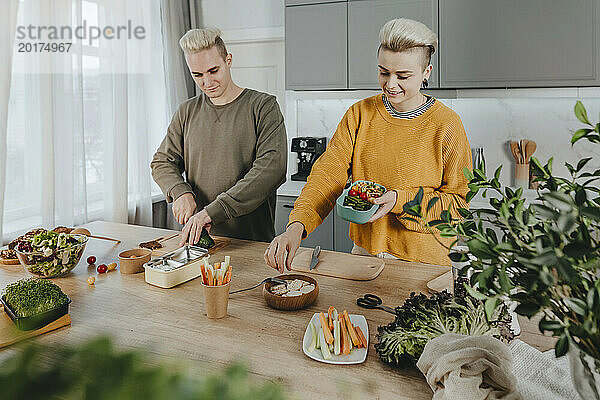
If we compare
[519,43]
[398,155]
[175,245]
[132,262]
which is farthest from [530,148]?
[132,262]

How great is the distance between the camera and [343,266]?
184cm

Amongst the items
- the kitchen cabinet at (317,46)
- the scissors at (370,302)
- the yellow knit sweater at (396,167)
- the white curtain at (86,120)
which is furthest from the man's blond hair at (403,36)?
the white curtain at (86,120)

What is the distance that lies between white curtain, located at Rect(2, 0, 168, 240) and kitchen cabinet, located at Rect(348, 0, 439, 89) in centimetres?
151

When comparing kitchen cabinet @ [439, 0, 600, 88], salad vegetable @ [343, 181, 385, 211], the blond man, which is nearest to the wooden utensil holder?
kitchen cabinet @ [439, 0, 600, 88]

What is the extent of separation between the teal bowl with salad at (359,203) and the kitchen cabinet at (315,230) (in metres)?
1.82

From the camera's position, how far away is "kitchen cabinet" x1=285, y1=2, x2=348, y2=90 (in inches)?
147

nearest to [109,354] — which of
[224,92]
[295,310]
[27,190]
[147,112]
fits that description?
[295,310]

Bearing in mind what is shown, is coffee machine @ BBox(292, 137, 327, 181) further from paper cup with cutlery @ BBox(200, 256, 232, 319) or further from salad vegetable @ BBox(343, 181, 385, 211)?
paper cup with cutlery @ BBox(200, 256, 232, 319)

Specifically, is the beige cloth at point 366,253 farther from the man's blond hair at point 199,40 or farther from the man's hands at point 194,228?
the man's blond hair at point 199,40

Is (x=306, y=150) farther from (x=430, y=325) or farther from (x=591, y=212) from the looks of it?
(x=591, y=212)

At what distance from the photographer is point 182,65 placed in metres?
4.36

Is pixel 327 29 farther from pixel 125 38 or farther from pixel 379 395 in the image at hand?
pixel 379 395

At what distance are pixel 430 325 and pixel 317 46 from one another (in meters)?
2.98

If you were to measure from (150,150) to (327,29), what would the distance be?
1644 millimetres
